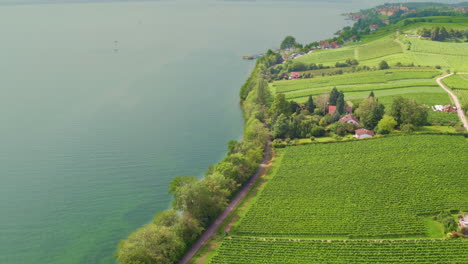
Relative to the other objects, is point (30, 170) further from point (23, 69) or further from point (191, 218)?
point (23, 69)

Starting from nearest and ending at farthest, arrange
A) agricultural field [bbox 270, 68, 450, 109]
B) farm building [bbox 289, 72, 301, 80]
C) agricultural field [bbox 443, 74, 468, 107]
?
agricultural field [bbox 443, 74, 468, 107]
agricultural field [bbox 270, 68, 450, 109]
farm building [bbox 289, 72, 301, 80]

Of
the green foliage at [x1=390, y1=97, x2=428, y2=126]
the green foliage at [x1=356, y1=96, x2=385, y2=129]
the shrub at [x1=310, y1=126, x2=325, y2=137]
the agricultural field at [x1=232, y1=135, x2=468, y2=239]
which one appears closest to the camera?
the agricultural field at [x1=232, y1=135, x2=468, y2=239]

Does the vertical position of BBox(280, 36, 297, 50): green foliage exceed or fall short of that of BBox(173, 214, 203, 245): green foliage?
it exceeds it

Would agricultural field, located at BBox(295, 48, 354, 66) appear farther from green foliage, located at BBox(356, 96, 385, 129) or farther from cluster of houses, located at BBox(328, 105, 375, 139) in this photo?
green foliage, located at BBox(356, 96, 385, 129)

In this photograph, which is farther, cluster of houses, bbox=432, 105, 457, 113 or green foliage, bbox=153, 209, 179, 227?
cluster of houses, bbox=432, 105, 457, 113

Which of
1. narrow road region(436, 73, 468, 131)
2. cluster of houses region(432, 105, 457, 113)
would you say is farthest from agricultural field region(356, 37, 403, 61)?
cluster of houses region(432, 105, 457, 113)

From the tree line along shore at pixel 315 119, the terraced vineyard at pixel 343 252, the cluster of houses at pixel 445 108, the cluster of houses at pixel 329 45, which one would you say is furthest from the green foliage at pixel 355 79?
the terraced vineyard at pixel 343 252
